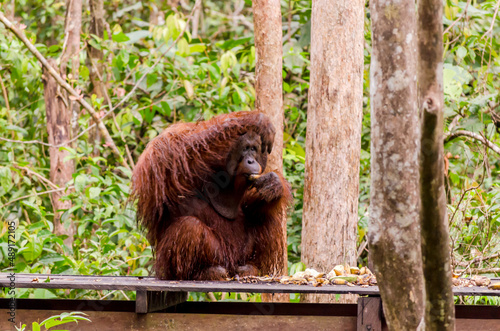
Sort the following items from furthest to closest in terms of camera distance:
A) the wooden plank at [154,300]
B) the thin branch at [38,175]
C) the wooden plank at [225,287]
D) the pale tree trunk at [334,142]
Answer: the thin branch at [38,175] < the pale tree trunk at [334,142] < the wooden plank at [154,300] < the wooden plank at [225,287]

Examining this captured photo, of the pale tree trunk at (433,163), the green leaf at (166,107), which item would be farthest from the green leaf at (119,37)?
the pale tree trunk at (433,163)

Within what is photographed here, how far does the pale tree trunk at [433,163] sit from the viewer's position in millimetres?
1554

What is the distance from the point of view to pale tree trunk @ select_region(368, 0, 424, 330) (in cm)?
211

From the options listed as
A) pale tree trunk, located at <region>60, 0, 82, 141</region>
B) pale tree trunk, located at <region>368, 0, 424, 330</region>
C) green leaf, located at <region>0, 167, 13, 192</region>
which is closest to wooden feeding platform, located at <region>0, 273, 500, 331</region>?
pale tree trunk, located at <region>368, 0, 424, 330</region>

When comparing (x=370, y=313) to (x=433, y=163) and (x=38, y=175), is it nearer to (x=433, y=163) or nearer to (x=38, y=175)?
(x=433, y=163)

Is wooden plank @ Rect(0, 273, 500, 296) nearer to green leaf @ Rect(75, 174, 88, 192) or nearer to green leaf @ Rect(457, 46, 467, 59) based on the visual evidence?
green leaf @ Rect(75, 174, 88, 192)

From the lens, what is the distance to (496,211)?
446 cm

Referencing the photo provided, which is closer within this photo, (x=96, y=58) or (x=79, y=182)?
(x=79, y=182)

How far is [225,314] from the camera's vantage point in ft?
9.84

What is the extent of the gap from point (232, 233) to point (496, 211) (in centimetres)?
210

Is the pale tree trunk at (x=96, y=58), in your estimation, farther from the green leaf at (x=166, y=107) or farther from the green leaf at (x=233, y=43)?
the green leaf at (x=233, y=43)

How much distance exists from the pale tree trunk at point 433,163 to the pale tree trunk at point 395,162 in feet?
1.52

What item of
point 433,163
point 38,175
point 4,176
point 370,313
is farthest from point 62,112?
point 433,163

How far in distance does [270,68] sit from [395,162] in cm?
234
